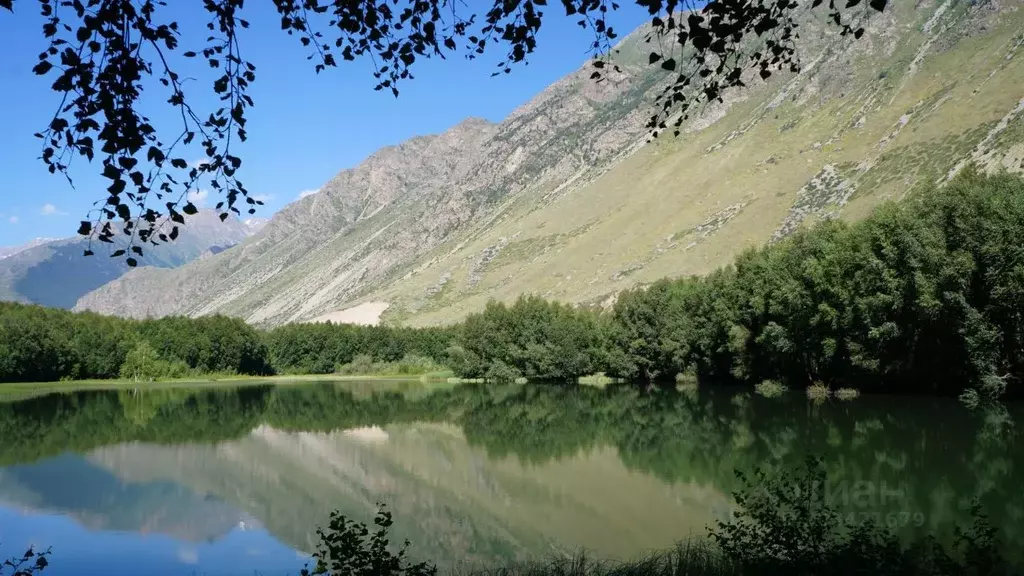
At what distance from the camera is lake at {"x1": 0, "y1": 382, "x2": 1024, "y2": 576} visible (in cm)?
1983

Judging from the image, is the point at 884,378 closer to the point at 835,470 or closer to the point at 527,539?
the point at 835,470

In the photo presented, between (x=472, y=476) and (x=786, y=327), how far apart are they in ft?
135

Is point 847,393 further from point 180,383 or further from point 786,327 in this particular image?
point 180,383

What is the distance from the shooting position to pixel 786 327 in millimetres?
63094

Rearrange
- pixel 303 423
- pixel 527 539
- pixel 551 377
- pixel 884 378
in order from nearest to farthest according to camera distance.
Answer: pixel 527 539
pixel 303 423
pixel 884 378
pixel 551 377

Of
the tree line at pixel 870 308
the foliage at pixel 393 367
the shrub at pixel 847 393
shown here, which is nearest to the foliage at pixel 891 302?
the tree line at pixel 870 308

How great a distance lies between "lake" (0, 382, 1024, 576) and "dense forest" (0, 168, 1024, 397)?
4.50 metres

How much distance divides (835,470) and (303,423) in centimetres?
3866

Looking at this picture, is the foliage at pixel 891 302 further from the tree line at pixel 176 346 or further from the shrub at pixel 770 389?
the tree line at pixel 176 346

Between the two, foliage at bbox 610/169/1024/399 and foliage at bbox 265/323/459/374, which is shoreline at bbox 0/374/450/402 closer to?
foliage at bbox 265/323/459/374

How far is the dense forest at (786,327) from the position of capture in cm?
4572

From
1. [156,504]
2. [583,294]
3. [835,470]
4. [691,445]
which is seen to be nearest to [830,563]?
[835,470]

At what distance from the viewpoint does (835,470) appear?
1022 inches

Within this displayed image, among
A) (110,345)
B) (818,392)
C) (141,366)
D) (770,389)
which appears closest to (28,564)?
(818,392)
